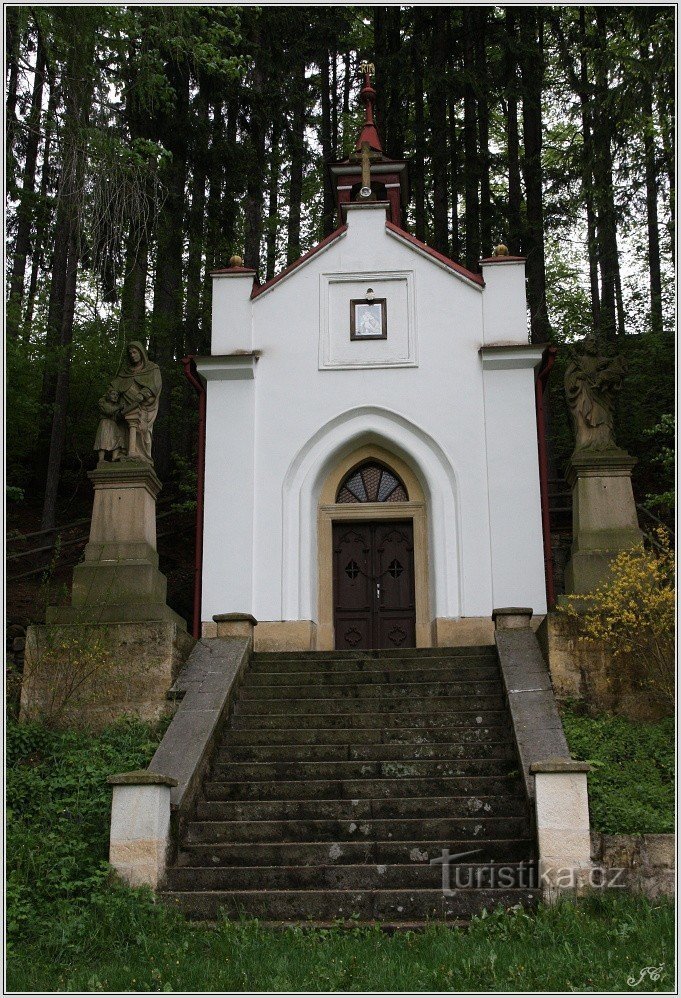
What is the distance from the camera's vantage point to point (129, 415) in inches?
491

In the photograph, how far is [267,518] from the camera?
14.1 metres

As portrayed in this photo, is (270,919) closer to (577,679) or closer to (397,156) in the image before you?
(577,679)

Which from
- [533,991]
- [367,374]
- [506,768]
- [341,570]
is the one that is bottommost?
[533,991]

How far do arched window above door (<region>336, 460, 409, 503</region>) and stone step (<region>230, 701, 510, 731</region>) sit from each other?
4948 mm

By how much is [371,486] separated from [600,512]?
401 cm

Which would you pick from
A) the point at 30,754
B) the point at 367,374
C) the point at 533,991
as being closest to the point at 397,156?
the point at 367,374

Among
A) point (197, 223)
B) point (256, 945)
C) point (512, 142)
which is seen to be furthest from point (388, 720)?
point (512, 142)

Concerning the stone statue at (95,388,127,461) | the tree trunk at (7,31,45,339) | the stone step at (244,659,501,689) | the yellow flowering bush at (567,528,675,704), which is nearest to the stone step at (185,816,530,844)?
the yellow flowering bush at (567,528,675,704)

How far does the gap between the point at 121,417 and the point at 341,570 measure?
3.93 m

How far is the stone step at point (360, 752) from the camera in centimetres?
948

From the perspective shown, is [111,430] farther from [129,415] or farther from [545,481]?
[545,481]

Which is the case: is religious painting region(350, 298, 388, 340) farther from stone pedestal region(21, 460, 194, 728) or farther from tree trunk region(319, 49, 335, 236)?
tree trunk region(319, 49, 335, 236)

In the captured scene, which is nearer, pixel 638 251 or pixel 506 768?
pixel 506 768
